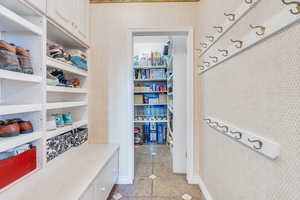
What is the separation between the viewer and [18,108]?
3.54 ft

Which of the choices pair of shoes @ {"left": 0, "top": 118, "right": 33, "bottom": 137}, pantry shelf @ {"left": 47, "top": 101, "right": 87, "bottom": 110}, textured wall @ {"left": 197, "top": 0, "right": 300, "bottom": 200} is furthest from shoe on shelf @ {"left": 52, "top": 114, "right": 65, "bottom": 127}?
textured wall @ {"left": 197, "top": 0, "right": 300, "bottom": 200}

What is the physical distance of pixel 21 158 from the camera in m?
1.10

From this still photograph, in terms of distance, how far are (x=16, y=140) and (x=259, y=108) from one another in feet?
4.89

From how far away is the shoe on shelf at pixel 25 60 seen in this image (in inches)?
45.7

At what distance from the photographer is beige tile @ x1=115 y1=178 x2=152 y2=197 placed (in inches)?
74.7

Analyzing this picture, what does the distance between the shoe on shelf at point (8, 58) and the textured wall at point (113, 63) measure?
3.53 feet

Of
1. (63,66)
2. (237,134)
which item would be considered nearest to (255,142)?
(237,134)

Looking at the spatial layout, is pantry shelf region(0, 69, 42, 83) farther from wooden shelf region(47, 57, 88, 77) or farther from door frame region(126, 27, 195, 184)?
door frame region(126, 27, 195, 184)

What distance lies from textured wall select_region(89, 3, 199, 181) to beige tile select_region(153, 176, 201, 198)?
229mm

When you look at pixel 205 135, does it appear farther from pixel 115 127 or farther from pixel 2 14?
pixel 2 14

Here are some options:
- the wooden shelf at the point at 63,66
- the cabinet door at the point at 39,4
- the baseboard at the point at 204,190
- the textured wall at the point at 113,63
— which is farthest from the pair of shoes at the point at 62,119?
the baseboard at the point at 204,190

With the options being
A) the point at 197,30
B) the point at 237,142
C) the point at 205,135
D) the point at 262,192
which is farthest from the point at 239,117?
the point at 197,30

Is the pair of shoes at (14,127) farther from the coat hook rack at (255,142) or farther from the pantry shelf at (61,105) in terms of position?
the coat hook rack at (255,142)

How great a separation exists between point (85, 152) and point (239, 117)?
153 centimetres
